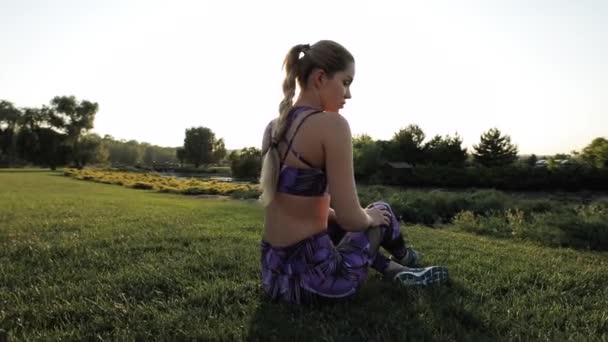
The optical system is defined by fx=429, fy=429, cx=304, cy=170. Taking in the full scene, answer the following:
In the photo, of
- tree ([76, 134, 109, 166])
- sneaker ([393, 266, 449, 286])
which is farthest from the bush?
tree ([76, 134, 109, 166])

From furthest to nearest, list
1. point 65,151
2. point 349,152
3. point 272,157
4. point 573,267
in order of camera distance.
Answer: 1. point 65,151
2. point 573,267
3. point 272,157
4. point 349,152

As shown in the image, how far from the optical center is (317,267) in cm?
248

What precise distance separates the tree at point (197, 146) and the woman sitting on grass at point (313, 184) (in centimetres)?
8533

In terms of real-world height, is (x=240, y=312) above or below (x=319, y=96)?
below

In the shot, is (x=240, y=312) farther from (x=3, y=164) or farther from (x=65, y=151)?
(x=3, y=164)

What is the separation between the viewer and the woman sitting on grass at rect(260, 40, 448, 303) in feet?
7.86

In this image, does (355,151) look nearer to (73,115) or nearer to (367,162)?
(367,162)

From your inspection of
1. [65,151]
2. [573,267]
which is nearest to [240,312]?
[573,267]

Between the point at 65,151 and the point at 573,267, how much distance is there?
66.0 m

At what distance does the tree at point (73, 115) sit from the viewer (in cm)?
6406

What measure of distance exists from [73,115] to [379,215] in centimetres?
7218

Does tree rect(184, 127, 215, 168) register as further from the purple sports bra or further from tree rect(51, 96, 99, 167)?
the purple sports bra

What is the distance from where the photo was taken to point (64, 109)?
212 ft

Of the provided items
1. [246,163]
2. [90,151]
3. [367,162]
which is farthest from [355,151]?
[90,151]
